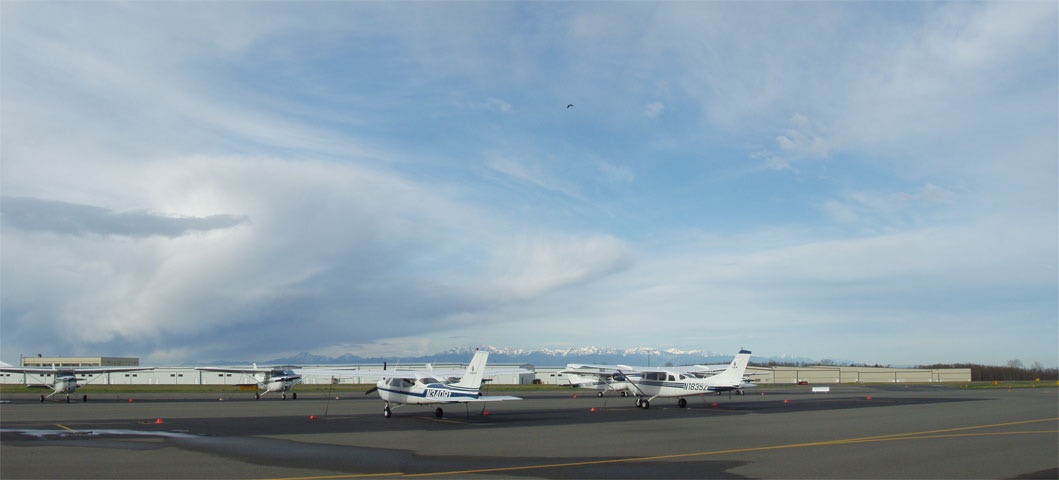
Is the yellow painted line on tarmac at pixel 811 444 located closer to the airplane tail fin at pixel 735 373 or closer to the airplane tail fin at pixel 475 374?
the airplane tail fin at pixel 735 373

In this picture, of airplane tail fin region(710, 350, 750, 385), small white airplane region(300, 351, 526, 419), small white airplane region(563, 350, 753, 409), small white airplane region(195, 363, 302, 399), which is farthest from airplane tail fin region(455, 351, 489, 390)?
small white airplane region(195, 363, 302, 399)

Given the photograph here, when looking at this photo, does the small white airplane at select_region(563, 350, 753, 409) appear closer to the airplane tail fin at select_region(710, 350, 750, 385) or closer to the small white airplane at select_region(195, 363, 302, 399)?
the airplane tail fin at select_region(710, 350, 750, 385)

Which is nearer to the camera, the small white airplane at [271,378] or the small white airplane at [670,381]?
the small white airplane at [670,381]

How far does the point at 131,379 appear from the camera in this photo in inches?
4072

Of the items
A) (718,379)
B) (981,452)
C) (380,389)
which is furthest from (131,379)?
(981,452)

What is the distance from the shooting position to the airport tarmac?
15500mm

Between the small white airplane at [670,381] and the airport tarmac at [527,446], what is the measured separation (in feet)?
17.0

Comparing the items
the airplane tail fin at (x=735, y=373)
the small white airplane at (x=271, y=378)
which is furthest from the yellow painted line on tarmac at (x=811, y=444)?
the small white airplane at (x=271, y=378)

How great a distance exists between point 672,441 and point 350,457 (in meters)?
10.1

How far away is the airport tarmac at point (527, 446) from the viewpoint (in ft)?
50.9

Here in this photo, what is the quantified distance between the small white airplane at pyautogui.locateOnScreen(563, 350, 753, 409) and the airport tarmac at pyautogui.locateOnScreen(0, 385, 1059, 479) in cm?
517

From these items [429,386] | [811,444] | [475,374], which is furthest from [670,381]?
[811,444]

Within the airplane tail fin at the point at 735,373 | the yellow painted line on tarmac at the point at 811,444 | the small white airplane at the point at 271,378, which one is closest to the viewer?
the yellow painted line on tarmac at the point at 811,444

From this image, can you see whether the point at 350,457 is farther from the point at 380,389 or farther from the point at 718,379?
the point at 718,379
